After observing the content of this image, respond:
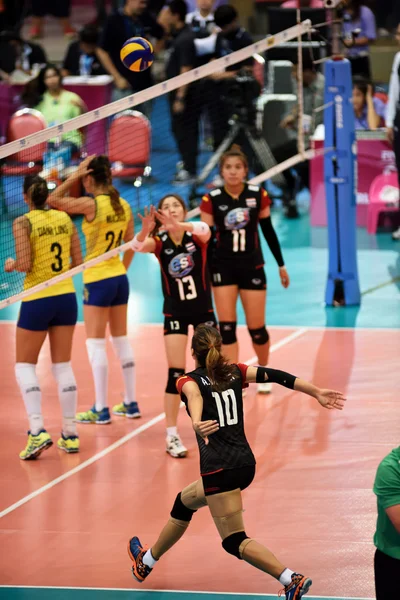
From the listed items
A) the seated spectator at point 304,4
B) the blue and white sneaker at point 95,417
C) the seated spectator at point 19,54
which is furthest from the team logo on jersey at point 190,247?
the seated spectator at point 19,54

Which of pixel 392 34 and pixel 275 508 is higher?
pixel 392 34

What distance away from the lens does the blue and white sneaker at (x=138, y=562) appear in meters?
7.16

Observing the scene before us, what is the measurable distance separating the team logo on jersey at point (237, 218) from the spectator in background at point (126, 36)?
996 cm

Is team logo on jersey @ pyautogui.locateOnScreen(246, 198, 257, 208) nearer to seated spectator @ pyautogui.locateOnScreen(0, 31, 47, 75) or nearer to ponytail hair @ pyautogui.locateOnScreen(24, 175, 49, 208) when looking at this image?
ponytail hair @ pyautogui.locateOnScreen(24, 175, 49, 208)

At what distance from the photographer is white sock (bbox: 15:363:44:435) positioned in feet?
31.0

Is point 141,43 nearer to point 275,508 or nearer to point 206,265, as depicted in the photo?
point 206,265

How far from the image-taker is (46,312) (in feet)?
30.6

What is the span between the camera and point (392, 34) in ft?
78.2

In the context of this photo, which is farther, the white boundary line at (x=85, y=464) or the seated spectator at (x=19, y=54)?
the seated spectator at (x=19, y=54)

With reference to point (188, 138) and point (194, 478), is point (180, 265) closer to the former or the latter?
point (194, 478)

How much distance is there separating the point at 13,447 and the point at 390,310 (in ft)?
19.0

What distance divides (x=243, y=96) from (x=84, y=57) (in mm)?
4334

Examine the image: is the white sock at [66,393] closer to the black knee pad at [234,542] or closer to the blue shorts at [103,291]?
the blue shorts at [103,291]

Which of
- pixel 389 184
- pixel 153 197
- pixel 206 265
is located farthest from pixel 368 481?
pixel 153 197
